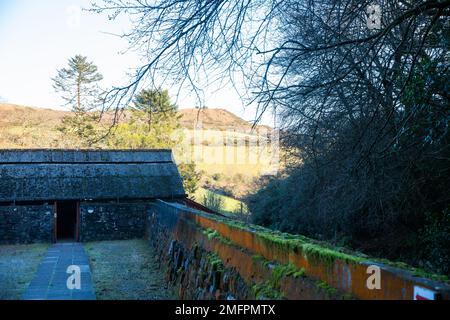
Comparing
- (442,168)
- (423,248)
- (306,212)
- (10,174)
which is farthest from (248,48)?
(10,174)

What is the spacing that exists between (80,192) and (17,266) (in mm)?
6487

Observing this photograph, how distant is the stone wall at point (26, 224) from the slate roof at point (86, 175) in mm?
471

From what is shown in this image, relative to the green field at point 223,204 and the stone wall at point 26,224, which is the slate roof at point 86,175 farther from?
the green field at point 223,204

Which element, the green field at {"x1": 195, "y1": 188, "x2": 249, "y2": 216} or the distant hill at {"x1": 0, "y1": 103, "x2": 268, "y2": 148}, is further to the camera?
the distant hill at {"x1": 0, "y1": 103, "x2": 268, "y2": 148}

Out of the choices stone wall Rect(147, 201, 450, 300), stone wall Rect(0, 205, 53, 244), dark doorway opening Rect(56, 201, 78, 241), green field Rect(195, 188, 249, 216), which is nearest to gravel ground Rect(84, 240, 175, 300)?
stone wall Rect(147, 201, 450, 300)

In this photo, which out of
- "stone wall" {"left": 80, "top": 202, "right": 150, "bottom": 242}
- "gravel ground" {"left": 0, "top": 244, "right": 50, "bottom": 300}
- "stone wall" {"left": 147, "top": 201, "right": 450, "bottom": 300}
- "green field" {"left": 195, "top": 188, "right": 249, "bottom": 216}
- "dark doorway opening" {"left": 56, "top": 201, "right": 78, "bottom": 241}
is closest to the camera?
"stone wall" {"left": 147, "top": 201, "right": 450, "bottom": 300}

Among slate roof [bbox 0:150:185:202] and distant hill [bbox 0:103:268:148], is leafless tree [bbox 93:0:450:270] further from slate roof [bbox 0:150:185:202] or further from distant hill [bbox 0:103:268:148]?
distant hill [bbox 0:103:268:148]

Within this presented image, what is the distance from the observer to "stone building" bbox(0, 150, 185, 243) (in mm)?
19016

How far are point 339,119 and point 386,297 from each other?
386 inches

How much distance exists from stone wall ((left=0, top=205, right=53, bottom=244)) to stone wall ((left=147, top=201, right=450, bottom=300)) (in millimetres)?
9988

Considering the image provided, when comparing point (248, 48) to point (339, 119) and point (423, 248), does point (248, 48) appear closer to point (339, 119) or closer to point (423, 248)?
point (339, 119)

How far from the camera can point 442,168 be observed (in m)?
10.8

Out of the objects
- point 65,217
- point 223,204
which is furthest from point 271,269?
point 223,204

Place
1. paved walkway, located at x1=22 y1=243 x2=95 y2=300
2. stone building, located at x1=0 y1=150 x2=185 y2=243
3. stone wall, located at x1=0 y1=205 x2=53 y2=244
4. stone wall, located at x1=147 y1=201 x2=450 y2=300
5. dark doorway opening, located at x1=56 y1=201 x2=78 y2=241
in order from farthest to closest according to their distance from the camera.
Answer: dark doorway opening, located at x1=56 y1=201 x2=78 y2=241 → stone building, located at x1=0 y1=150 x2=185 y2=243 → stone wall, located at x1=0 y1=205 x2=53 y2=244 → paved walkway, located at x1=22 y1=243 x2=95 y2=300 → stone wall, located at x1=147 y1=201 x2=450 y2=300
